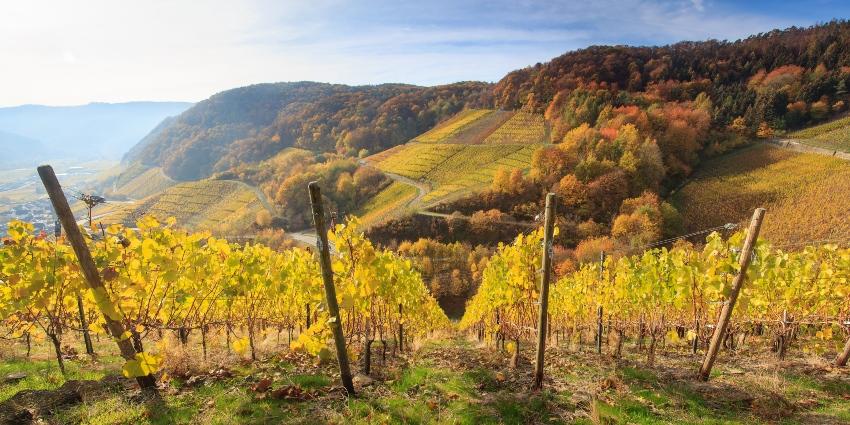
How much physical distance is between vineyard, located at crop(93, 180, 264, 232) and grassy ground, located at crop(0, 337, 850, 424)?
78.0m

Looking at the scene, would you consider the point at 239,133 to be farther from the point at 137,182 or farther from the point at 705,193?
the point at 705,193

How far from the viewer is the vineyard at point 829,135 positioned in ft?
197

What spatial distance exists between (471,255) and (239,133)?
16308cm

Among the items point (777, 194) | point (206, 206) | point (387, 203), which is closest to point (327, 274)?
point (777, 194)

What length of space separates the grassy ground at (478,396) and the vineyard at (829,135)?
75440 millimetres

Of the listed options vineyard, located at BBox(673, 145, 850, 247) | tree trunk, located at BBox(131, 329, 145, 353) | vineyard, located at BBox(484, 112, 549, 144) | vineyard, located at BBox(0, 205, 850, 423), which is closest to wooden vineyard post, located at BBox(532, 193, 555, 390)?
vineyard, located at BBox(0, 205, 850, 423)

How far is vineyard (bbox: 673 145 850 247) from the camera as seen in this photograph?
136 ft

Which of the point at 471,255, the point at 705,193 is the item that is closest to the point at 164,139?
the point at 471,255

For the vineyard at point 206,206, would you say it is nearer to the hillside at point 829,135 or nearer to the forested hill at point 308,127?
the forested hill at point 308,127

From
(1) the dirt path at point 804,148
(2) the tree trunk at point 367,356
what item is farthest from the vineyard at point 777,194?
(2) the tree trunk at point 367,356

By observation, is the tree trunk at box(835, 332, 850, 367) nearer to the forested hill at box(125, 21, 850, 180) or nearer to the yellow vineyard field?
the yellow vineyard field

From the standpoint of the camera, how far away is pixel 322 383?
6.50 meters

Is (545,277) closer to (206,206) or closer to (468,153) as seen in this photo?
(468,153)

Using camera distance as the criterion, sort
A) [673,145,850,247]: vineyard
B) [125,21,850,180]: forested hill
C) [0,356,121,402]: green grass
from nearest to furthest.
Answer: [0,356,121,402]: green grass
[673,145,850,247]: vineyard
[125,21,850,180]: forested hill
